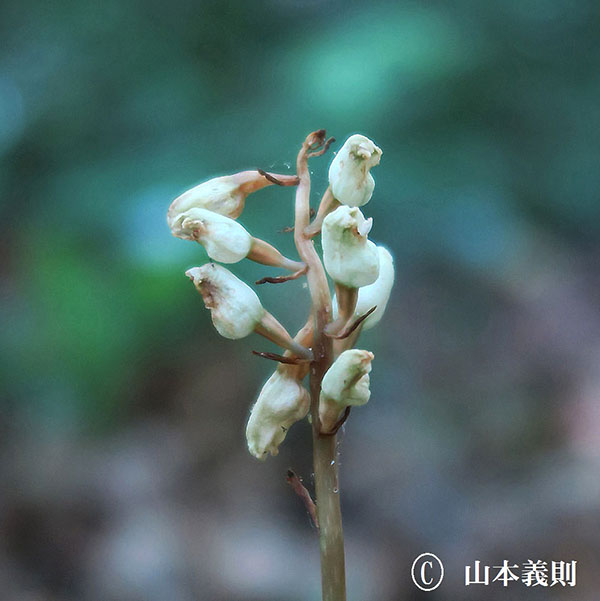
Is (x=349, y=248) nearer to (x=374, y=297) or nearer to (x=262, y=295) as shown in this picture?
(x=374, y=297)

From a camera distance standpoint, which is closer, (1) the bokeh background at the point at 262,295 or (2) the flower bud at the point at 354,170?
(2) the flower bud at the point at 354,170

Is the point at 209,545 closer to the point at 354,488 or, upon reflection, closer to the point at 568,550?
the point at 354,488

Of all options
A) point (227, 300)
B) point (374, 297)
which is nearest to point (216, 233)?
point (227, 300)

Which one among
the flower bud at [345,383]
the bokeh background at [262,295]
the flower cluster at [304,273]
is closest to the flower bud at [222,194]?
the flower cluster at [304,273]

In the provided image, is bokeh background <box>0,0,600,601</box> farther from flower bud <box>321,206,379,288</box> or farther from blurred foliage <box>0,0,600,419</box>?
flower bud <box>321,206,379,288</box>

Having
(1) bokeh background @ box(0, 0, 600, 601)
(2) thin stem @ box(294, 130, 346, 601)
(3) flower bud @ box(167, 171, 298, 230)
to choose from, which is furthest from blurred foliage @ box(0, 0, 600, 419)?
(2) thin stem @ box(294, 130, 346, 601)

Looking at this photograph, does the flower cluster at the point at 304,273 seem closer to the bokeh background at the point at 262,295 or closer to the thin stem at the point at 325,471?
the thin stem at the point at 325,471
